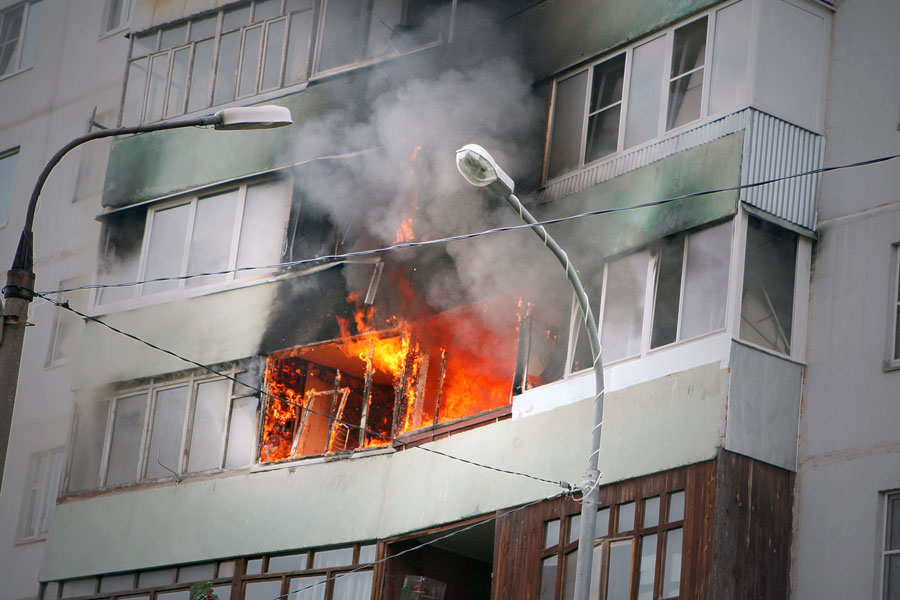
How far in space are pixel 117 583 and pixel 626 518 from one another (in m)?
10.5

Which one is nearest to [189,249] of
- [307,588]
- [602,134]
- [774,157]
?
[307,588]

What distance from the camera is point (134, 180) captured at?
26.6 meters

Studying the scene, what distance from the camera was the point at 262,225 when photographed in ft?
80.1

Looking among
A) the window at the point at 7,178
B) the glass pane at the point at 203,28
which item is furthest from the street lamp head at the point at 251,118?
the window at the point at 7,178

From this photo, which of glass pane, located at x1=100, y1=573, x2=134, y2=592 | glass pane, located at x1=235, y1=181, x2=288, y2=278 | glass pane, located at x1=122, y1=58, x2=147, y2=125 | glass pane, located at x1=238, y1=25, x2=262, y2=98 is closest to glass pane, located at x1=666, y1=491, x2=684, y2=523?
glass pane, located at x1=235, y1=181, x2=288, y2=278

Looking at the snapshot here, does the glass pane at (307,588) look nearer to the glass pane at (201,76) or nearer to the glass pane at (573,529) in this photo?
the glass pane at (573,529)

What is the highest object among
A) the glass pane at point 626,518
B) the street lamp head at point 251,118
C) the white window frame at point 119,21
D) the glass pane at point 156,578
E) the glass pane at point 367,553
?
the white window frame at point 119,21

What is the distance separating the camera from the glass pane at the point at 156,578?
933 inches

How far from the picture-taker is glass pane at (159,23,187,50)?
27.0 m

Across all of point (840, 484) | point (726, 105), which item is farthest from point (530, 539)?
point (726, 105)

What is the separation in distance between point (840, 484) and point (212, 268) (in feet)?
39.6

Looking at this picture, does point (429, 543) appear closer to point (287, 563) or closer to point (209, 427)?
point (287, 563)

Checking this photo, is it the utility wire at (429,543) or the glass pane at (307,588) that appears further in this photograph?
the glass pane at (307,588)

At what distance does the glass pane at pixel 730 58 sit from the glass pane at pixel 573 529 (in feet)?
18.4
